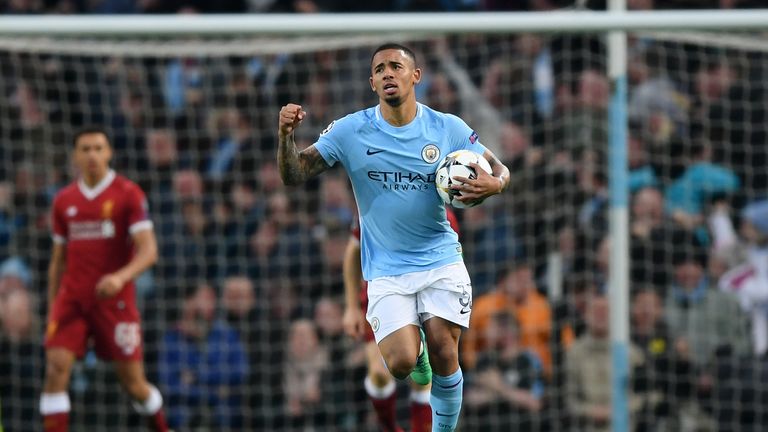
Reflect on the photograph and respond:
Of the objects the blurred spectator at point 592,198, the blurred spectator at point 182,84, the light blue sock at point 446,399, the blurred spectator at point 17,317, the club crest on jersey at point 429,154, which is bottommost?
the light blue sock at point 446,399

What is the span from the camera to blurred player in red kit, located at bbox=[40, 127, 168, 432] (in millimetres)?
8438

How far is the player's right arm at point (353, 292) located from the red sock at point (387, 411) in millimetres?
490

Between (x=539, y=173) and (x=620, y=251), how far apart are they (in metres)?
1.64

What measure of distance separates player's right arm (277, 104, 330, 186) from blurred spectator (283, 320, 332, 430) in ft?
12.5

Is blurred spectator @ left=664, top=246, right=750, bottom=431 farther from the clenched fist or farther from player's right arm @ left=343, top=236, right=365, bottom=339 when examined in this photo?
the clenched fist

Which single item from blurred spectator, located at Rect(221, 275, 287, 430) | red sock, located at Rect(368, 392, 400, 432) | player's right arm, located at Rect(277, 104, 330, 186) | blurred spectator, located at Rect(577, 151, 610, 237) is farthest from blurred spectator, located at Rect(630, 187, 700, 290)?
player's right arm, located at Rect(277, 104, 330, 186)

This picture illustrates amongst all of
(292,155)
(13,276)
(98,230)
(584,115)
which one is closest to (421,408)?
(98,230)

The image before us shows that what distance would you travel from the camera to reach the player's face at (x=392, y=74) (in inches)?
248

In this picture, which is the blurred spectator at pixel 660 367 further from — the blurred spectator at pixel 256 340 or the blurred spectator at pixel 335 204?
the blurred spectator at pixel 256 340

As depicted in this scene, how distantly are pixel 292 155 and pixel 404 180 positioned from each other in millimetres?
570

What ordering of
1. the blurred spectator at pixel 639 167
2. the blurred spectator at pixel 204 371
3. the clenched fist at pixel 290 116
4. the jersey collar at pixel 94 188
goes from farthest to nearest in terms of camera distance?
the blurred spectator at pixel 639 167, the blurred spectator at pixel 204 371, the jersey collar at pixel 94 188, the clenched fist at pixel 290 116

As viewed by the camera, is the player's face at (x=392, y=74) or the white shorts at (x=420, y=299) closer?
the player's face at (x=392, y=74)

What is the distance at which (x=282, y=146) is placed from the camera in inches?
242

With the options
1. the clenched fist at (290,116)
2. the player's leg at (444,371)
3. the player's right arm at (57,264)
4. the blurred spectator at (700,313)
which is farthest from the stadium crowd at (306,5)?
the clenched fist at (290,116)
